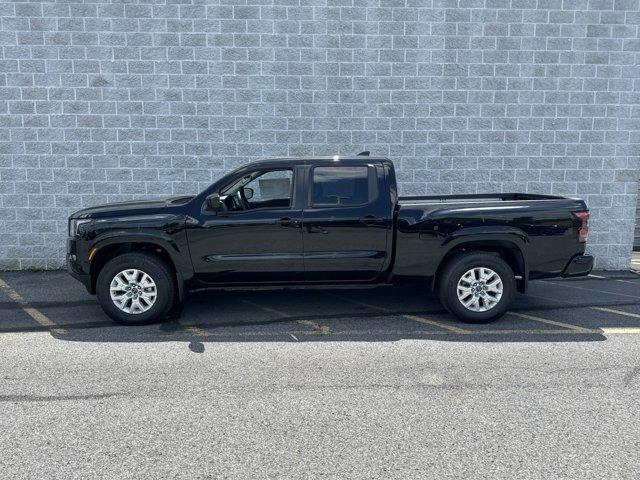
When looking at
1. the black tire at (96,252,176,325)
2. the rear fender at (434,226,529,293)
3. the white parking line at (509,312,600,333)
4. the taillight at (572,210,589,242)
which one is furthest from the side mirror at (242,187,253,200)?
the taillight at (572,210,589,242)

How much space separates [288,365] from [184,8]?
6.49 meters

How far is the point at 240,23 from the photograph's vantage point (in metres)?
8.94

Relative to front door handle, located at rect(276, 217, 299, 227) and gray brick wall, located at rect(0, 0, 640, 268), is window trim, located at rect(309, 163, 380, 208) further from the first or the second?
gray brick wall, located at rect(0, 0, 640, 268)

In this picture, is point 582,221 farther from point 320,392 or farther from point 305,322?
point 320,392

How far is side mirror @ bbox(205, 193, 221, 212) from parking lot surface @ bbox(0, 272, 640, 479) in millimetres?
1343

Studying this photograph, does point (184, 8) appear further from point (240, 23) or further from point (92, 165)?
point (92, 165)

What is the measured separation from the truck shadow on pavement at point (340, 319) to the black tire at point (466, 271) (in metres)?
0.13

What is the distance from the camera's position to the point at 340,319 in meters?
6.54

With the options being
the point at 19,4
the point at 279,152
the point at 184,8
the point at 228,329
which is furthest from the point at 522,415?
the point at 19,4

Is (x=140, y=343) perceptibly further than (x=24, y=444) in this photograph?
Yes

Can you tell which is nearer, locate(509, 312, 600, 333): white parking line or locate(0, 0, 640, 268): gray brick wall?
locate(509, 312, 600, 333): white parking line

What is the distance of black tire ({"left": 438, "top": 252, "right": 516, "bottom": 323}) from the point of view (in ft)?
20.5

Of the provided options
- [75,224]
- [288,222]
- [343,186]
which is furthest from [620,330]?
[75,224]

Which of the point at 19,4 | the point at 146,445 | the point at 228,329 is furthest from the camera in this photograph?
the point at 19,4
